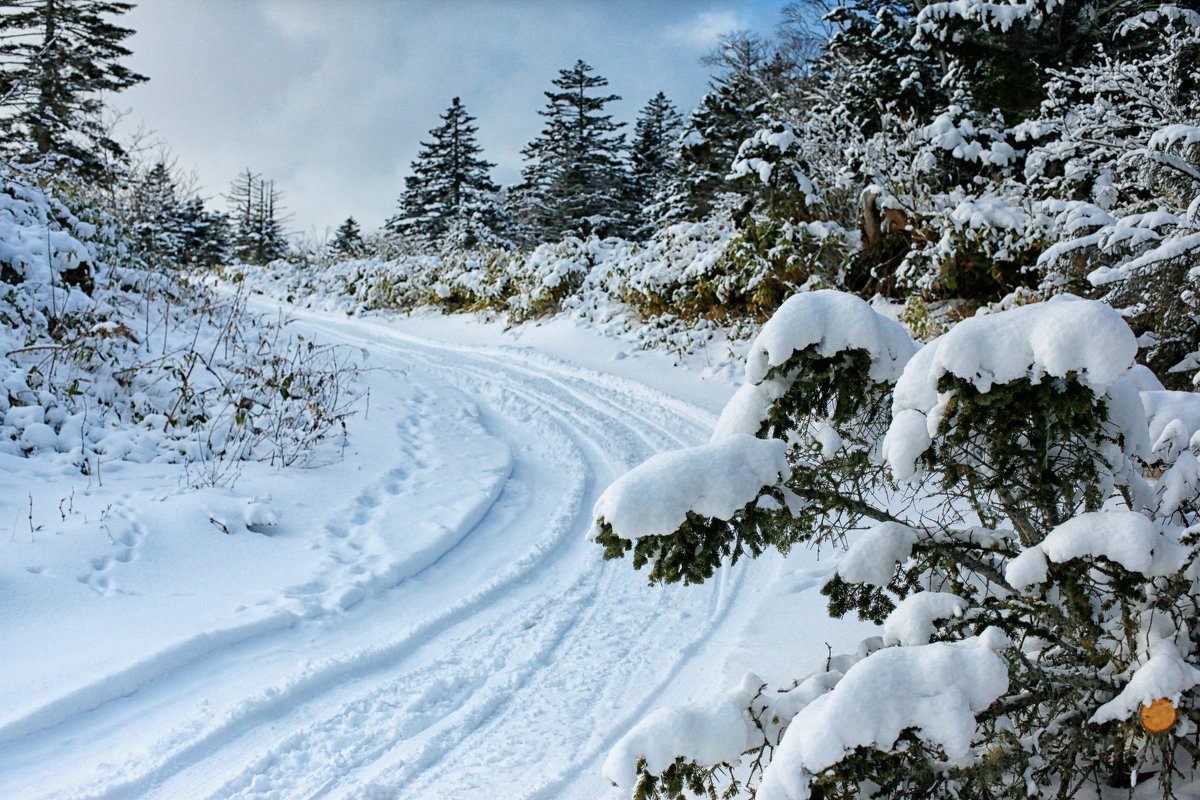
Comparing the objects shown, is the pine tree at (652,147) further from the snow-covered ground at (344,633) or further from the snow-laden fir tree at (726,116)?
the snow-covered ground at (344,633)

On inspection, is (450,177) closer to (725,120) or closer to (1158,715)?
(725,120)

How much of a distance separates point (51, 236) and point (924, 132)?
420 inches

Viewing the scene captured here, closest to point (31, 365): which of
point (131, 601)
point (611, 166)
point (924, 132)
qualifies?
point (131, 601)

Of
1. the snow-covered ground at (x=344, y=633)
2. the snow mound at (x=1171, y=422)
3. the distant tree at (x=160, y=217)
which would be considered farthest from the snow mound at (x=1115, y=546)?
the distant tree at (x=160, y=217)

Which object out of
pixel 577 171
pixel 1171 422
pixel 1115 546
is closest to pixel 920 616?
pixel 1115 546

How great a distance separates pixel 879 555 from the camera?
2.37m

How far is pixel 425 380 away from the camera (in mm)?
10477

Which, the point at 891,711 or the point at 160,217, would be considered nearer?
the point at 891,711

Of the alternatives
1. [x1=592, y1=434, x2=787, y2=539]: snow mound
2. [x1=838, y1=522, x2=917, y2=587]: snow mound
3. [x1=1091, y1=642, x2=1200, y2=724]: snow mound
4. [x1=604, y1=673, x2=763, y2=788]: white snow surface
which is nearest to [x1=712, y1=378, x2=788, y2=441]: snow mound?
[x1=592, y1=434, x2=787, y2=539]: snow mound

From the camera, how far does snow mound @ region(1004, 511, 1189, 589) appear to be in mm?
1593

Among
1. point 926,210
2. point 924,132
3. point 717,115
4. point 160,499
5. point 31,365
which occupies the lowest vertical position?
point 160,499

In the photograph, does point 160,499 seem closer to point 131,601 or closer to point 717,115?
point 131,601

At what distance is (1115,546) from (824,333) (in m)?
0.89

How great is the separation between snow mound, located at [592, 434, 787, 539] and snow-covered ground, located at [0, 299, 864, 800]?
1.41 metres
